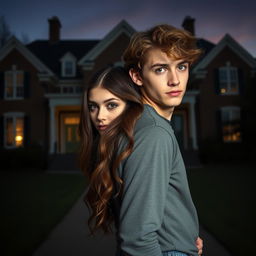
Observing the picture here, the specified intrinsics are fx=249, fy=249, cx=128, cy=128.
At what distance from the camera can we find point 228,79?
19.0 m

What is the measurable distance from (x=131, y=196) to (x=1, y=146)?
18.8m

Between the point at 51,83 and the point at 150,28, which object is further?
the point at 51,83

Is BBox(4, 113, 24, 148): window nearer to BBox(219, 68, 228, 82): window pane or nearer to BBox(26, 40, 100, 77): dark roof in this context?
BBox(26, 40, 100, 77): dark roof

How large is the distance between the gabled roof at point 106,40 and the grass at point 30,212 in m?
11.7

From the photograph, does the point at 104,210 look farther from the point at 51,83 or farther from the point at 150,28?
the point at 51,83

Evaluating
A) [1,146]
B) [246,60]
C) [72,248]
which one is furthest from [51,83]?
[72,248]

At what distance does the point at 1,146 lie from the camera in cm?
Answer: 1762

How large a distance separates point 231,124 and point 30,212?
15.2m

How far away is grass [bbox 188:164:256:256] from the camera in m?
4.14

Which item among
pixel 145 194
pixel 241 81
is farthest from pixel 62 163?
pixel 145 194

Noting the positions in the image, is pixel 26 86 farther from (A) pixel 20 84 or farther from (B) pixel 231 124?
(B) pixel 231 124

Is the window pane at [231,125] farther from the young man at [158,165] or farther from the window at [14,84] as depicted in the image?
the young man at [158,165]

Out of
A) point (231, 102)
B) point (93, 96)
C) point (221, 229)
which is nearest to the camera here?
point (93, 96)

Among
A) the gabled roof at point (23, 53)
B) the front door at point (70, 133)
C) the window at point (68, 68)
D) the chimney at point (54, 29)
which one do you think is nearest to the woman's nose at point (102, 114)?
the gabled roof at point (23, 53)
